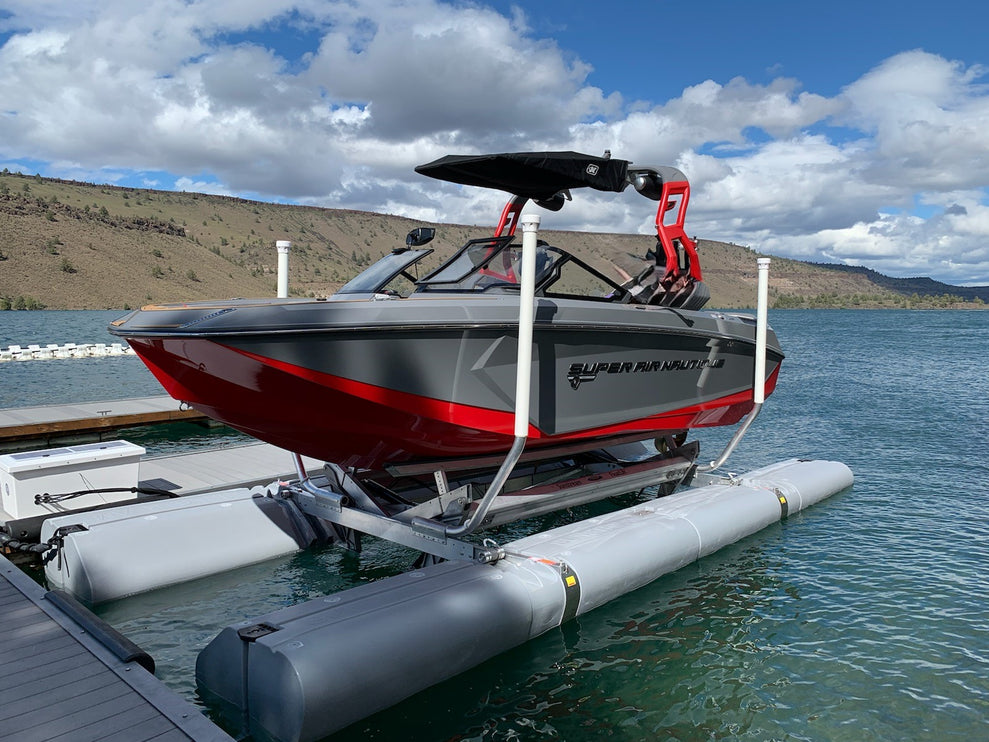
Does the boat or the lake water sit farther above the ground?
the boat

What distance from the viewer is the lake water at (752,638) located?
151 inches

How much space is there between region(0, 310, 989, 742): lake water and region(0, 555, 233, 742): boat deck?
729 millimetres

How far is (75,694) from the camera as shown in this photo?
3062 millimetres

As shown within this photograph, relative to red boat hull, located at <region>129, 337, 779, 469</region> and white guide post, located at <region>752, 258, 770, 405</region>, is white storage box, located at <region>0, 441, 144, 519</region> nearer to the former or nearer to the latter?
red boat hull, located at <region>129, 337, 779, 469</region>

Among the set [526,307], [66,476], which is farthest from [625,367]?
[66,476]

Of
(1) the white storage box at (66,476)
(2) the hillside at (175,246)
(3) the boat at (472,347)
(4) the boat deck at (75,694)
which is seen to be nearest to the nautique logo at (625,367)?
(3) the boat at (472,347)

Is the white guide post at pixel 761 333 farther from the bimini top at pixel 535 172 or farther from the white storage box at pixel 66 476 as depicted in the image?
the white storage box at pixel 66 476

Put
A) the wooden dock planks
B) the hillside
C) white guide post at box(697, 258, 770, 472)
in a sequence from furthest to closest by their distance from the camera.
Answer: the hillside → the wooden dock planks → white guide post at box(697, 258, 770, 472)

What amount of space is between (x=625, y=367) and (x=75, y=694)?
3821 millimetres

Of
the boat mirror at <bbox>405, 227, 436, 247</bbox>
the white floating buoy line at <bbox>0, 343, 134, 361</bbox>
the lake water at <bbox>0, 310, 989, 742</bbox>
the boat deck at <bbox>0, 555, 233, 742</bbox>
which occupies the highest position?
the boat mirror at <bbox>405, 227, 436, 247</bbox>

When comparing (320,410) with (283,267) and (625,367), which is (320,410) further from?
(625,367)

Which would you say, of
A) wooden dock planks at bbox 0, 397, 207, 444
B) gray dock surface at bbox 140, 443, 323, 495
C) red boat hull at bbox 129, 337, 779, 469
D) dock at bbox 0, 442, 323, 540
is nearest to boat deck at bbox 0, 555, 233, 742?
red boat hull at bbox 129, 337, 779, 469

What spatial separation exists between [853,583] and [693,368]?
2.03 metres

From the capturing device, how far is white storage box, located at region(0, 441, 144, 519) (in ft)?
18.6
